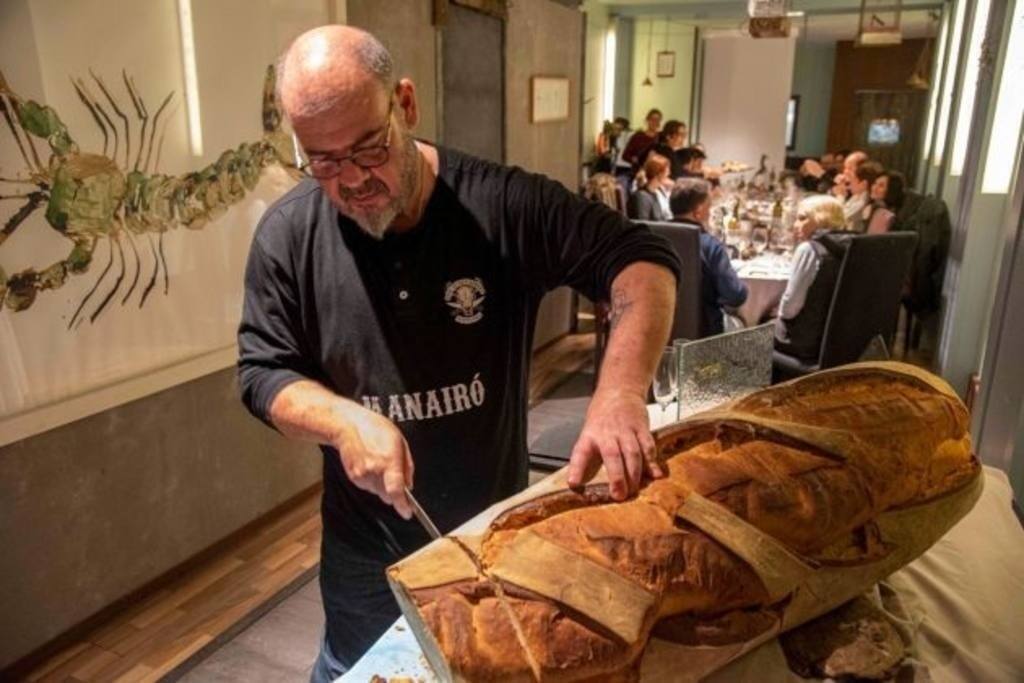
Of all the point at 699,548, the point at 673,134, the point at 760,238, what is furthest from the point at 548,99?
the point at 699,548

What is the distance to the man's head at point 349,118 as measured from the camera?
1.05 m

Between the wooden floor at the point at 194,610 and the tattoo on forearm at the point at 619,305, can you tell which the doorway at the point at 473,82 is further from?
the tattoo on forearm at the point at 619,305

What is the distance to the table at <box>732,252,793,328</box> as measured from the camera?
3691mm

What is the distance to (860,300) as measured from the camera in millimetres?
3250

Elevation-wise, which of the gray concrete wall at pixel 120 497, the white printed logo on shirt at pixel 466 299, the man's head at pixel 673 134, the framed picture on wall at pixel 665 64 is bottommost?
the gray concrete wall at pixel 120 497

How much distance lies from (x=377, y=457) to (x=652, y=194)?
4.38 meters

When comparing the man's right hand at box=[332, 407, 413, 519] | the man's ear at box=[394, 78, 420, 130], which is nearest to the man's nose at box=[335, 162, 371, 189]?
the man's ear at box=[394, 78, 420, 130]

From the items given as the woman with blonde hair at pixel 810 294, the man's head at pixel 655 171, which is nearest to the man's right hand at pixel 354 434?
the woman with blonde hair at pixel 810 294

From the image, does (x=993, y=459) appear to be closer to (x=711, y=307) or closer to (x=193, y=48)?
(x=711, y=307)

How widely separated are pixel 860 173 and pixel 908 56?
25.0 feet

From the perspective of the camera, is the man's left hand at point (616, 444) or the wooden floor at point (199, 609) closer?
the man's left hand at point (616, 444)

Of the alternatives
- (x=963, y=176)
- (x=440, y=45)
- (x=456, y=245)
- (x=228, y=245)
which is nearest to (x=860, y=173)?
(x=963, y=176)

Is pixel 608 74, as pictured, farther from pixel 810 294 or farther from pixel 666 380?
pixel 666 380

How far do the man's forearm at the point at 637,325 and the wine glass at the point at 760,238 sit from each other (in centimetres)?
336
